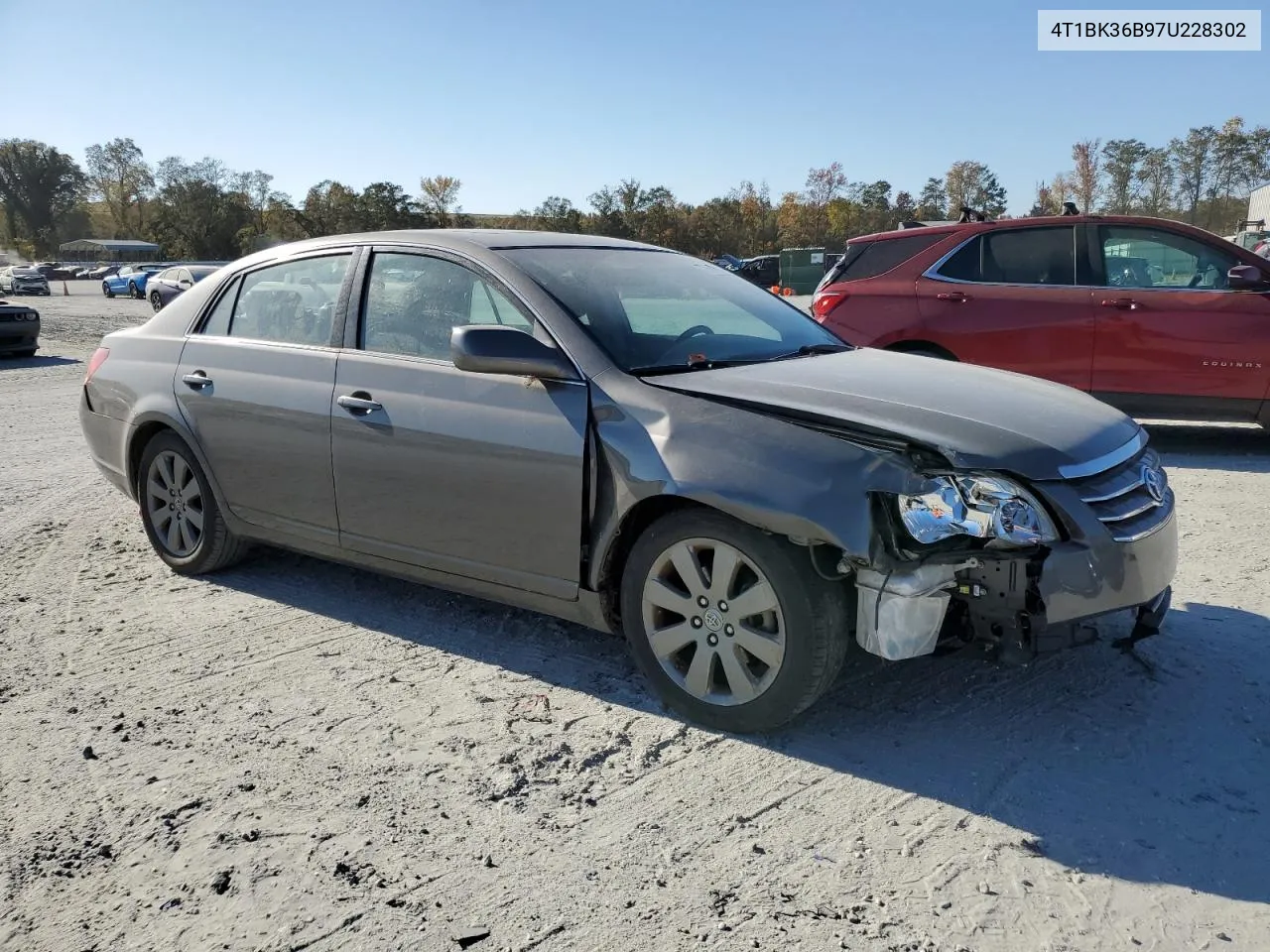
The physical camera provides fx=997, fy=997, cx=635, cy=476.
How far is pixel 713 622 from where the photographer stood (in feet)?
10.9

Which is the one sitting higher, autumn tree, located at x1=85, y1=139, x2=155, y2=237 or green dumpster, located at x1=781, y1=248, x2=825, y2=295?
autumn tree, located at x1=85, y1=139, x2=155, y2=237

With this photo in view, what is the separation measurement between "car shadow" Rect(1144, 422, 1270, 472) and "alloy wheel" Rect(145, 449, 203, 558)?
21.8ft

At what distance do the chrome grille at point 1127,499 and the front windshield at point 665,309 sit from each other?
1348 millimetres

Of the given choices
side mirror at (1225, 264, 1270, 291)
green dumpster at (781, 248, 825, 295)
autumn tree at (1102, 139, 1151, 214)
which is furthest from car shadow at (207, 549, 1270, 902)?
autumn tree at (1102, 139, 1151, 214)

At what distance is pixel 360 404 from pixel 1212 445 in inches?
283

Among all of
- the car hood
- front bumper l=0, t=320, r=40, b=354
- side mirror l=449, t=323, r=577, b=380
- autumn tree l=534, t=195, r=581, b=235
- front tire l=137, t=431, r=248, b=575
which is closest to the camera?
the car hood

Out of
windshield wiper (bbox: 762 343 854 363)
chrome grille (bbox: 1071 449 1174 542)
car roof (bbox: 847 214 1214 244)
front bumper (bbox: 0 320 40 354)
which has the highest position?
car roof (bbox: 847 214 1214 244)

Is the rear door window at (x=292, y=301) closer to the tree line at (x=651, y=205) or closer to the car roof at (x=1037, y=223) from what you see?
the car roof at (x=1037, y=223)

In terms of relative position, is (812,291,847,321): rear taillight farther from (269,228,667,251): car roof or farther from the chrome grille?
the chrome grille

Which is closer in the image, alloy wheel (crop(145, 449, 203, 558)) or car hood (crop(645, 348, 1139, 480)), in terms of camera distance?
car hood (crop(645, 348, 1139, 480))

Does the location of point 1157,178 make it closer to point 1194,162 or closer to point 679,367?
point 1194,162

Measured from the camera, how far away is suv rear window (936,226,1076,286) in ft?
26.3

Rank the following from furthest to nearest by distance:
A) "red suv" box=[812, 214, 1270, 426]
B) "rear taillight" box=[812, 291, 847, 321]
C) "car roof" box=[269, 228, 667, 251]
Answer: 1. "rear taillight" box=[812, 291, 847, 321]
2. "red suv" box=[812, 214, 1270, 426]
3. "car roof" box=[269, 228, 667, 251]

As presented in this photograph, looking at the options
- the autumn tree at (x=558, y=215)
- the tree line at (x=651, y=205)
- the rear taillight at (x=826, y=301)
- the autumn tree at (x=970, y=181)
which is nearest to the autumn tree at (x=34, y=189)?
the tree line at (x=651, y=205)
